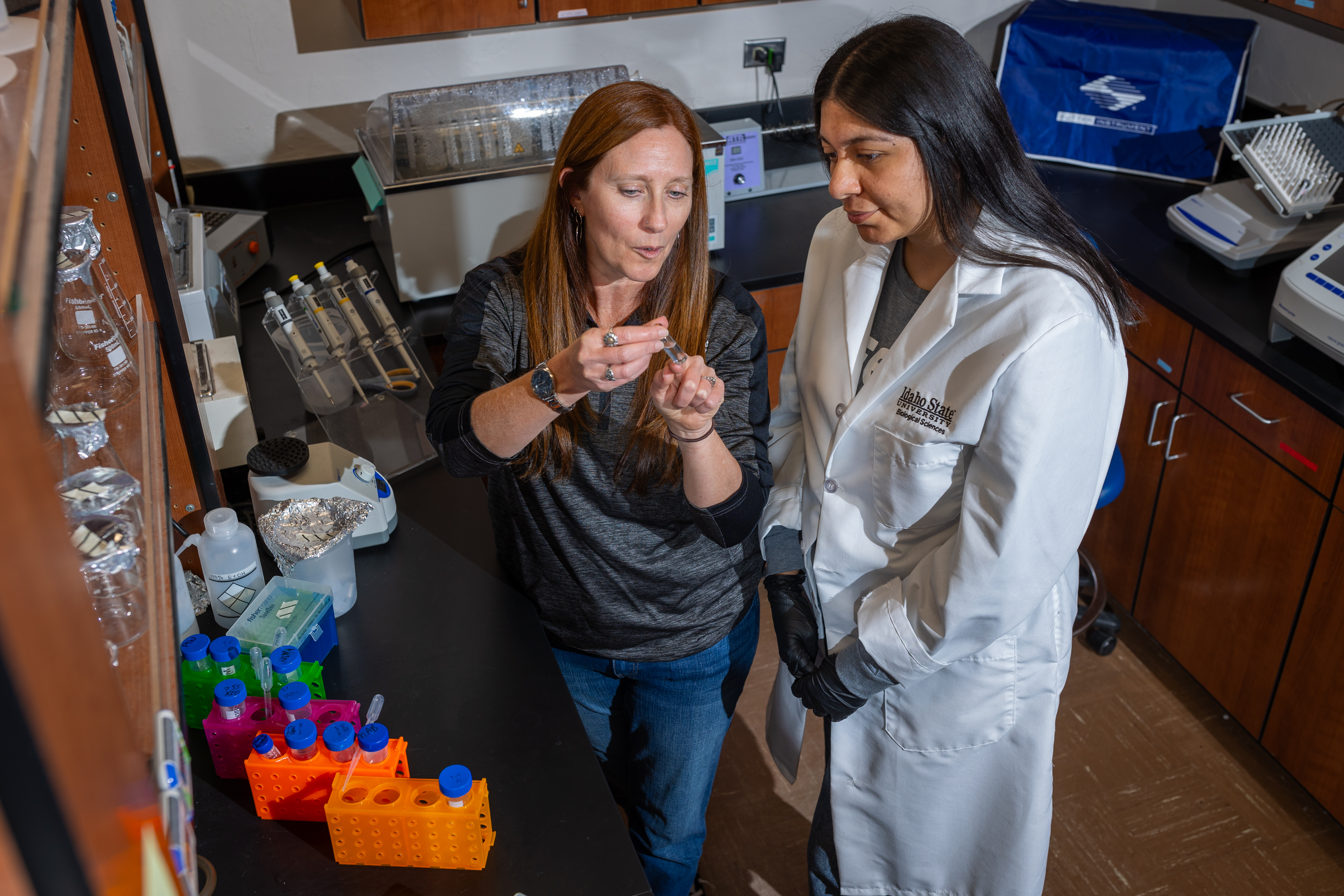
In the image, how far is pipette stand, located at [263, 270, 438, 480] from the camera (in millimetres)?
1980

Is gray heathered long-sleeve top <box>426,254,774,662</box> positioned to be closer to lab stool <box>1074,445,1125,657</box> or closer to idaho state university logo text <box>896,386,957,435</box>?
idaho state university logo text <box>896,386,957,435</box>

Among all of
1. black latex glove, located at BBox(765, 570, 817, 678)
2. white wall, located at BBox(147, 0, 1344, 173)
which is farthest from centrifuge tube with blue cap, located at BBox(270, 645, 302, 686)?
white wall, located at BBox(147, 0, 1344, 173)

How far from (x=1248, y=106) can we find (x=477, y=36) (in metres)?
2.24

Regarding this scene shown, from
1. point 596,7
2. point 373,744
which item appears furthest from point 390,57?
point 373,744

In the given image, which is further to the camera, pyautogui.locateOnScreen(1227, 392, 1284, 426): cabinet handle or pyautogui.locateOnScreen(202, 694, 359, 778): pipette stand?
pyautogui.locateOnScreen(1227, 392, 1284, 426): cabinet handle

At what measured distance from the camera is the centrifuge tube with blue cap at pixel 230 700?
127 cm

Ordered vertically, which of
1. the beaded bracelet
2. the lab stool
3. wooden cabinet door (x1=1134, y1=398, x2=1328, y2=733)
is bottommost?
the lab stool

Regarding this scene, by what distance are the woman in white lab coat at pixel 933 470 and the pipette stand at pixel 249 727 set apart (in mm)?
704

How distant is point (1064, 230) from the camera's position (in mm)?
1336

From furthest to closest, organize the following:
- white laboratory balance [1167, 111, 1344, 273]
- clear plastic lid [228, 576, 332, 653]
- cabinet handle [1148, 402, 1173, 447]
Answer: cabinet handle [1148, 402, 1173, 447], white laboratory balance [1167, 111, 1344, 273], clear plastic lid [228, 576, 332, 653]

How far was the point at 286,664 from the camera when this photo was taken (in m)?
1.32

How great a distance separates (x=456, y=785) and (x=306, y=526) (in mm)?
581

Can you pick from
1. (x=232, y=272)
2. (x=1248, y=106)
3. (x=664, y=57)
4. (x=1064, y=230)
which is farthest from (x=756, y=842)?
(x=1248, y=106)

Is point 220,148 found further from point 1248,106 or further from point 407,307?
point 1248,106
